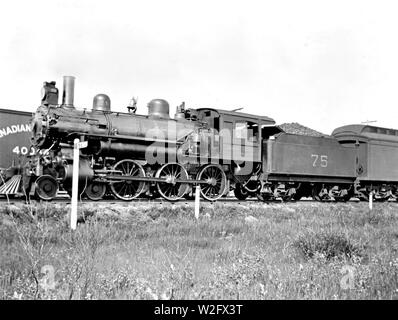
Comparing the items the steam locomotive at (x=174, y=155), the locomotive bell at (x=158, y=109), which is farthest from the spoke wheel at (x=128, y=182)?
the locomotive bell at (x=158, y=109)

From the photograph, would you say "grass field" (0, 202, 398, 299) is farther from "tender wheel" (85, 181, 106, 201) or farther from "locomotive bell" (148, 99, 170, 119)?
"locomotive bell" (148, 99, 170, 119)

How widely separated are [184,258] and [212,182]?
8.41 metres

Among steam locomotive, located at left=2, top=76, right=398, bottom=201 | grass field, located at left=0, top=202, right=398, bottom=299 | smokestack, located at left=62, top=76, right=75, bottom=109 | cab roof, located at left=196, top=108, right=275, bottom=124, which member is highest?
smokestack, located at left=62, top=76, right=75, bottom=109

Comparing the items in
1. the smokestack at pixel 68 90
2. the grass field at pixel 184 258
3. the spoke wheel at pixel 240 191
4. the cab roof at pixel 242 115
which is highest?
the smokestack at pixel 68 90

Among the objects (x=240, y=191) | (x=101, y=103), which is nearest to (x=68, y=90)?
(x=101, y=103)

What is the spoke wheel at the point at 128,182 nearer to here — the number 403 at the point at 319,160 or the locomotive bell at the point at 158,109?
the locomotive bell at the point at 158,109

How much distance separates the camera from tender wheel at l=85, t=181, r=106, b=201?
415 inches

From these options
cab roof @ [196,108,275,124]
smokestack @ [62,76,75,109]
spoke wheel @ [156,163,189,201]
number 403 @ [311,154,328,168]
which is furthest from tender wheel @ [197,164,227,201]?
smokestack @ [62,76,75,109]

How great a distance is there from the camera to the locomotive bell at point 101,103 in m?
11.9

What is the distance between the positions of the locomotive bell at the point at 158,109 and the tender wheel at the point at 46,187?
397 cm

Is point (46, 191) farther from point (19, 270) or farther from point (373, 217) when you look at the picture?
point (373, 217)

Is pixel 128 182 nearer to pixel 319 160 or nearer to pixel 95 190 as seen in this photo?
pixel 95 190

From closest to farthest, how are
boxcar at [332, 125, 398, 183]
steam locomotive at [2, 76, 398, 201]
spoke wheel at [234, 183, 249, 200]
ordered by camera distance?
steam locomotive at [2, 76, 398, 201]
spoke wheel at [234, 183, 249, 200]
boxcar at [332, 125, 398, 183]
